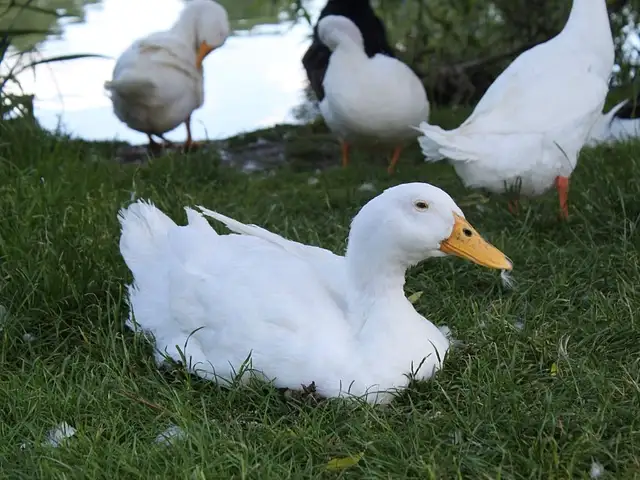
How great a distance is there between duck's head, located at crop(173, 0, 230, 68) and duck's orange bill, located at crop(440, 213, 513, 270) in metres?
4.27

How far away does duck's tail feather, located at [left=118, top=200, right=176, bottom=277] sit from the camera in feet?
10.3

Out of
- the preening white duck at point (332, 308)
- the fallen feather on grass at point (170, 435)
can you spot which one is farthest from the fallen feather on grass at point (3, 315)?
the fallen feather on grass at point (170, 435)

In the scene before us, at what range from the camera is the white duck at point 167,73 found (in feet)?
19.2

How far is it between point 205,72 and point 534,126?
217 inches

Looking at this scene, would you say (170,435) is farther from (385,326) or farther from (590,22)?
(590,22)

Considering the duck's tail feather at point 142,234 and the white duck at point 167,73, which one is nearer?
the duck's tail feather at point 142,234

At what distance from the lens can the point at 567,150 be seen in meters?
3.91

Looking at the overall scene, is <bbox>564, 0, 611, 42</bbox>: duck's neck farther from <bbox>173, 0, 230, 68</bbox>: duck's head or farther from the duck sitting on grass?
<bbox>173, 0, 230, 68</bbox>: duck's head

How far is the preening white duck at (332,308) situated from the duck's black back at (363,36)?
11.8ft

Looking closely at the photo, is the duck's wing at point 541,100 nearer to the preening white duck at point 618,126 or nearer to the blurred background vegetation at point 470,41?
the preening white duck at point 618,126

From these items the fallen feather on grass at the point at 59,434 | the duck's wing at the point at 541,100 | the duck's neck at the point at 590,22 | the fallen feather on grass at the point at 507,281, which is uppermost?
the duck's neck at the point at 590,22

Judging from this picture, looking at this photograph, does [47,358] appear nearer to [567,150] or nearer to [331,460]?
[331,460]

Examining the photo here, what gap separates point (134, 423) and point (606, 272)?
1882 millimetres

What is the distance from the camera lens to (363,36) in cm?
645
